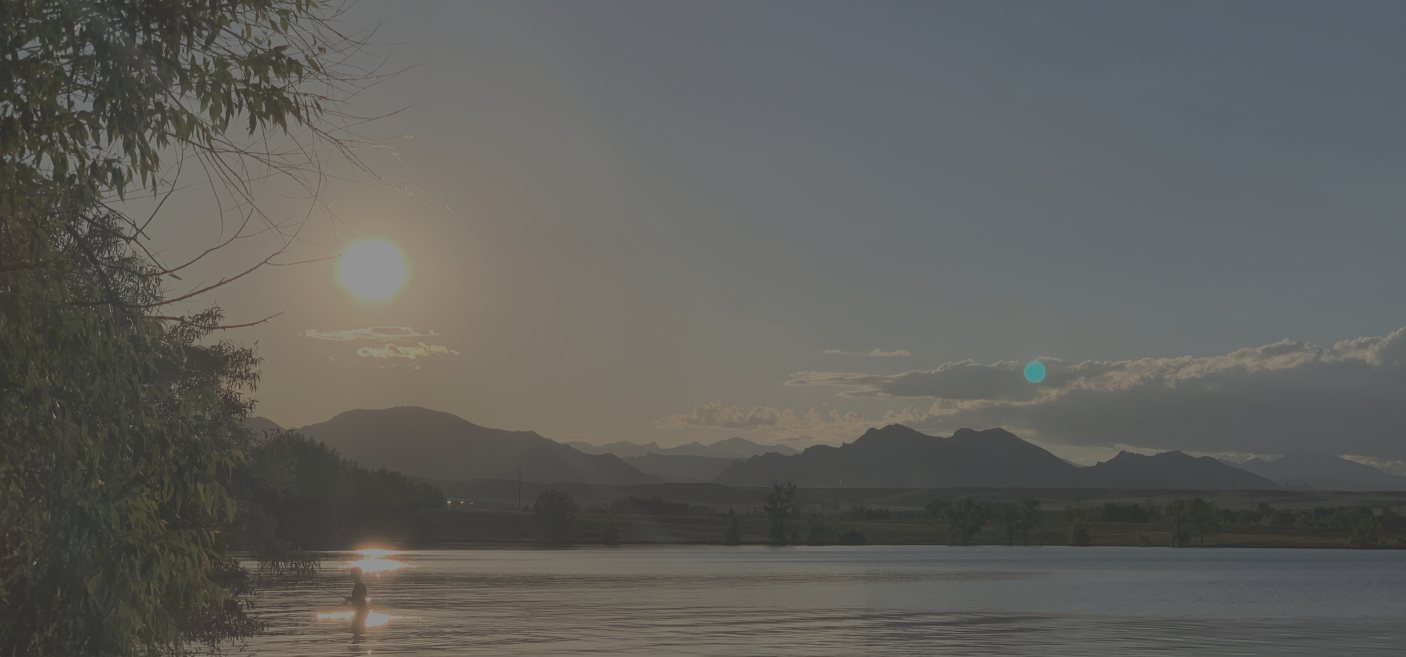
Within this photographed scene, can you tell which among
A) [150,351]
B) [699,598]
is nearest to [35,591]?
[150,351]

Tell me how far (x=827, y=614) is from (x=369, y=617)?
93.3 ft

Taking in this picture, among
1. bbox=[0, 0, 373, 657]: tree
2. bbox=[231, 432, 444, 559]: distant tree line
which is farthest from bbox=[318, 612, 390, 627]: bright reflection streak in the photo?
bbox=[0, 0, 373, 657]: tree

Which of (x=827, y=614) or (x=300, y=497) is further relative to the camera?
(x=300, y=497)

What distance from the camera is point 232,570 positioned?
154ft

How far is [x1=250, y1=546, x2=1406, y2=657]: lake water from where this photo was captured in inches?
2352

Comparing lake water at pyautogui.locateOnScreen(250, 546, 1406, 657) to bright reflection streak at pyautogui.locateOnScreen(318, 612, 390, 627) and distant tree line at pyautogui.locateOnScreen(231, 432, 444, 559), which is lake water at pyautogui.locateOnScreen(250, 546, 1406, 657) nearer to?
bright reflection streak at pyautogui.locateOnScreen(318, 612, 390, 627)

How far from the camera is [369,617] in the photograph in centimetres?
7231

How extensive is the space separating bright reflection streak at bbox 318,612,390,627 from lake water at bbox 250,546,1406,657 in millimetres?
762

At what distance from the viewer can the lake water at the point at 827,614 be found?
5975 centimetres

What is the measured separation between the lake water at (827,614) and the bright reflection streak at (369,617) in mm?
762

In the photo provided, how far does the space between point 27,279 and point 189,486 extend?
314 cm

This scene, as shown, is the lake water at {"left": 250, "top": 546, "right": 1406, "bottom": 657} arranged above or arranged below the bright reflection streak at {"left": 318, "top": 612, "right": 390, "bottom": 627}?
below

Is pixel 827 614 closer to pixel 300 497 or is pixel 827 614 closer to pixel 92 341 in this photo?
pixel 300 497

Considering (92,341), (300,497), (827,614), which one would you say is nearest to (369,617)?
(300,497)
